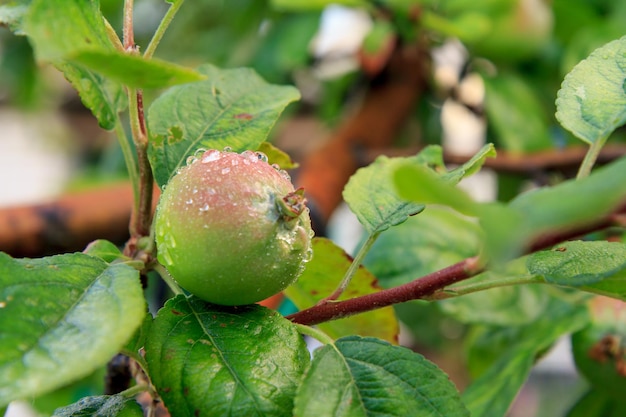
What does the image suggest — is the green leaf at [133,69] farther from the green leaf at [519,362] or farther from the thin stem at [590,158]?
the green leaf at [519,362]

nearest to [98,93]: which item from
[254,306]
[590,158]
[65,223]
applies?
[254,306]

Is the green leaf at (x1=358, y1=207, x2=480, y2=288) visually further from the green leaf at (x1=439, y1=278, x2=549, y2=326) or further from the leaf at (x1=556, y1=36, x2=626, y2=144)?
the leaf at (x1=556, y1=36, x2=626, y2=144)

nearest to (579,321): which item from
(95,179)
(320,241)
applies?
(320,241)

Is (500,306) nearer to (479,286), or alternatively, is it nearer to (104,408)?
(479,286)

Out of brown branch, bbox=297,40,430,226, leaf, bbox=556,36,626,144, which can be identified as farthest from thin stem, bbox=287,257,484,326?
brown branch, bbox=297,40,430,226

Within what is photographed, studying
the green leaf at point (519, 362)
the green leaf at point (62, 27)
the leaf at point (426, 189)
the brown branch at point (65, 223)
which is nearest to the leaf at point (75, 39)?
the green leaf at point (62, 27)
